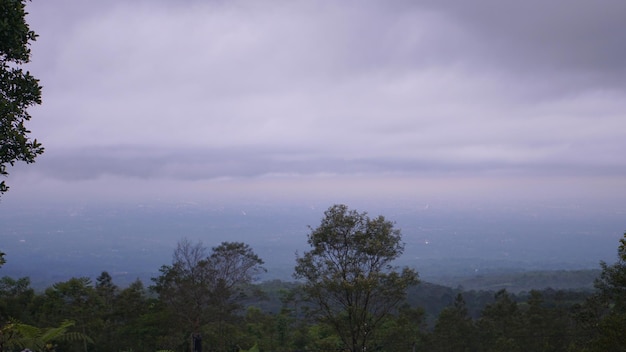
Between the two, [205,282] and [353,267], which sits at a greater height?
[353,267]

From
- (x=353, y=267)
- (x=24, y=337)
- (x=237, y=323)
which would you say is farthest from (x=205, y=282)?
(x=24, y=337)

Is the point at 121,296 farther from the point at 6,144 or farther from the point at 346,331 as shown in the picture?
the point at 6,144

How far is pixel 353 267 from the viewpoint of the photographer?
1326cm

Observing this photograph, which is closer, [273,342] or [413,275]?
[413,275]

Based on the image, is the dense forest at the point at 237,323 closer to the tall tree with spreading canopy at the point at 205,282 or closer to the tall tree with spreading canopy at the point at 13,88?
the tall tree with spreading canopy at the point at 205,282

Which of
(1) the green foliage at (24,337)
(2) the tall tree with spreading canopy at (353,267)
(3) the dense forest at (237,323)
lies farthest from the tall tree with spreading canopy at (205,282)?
(1) the green foliage at (24,337)

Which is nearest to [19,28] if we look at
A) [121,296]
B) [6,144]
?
[6,144]

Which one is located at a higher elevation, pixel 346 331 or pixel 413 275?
pixel 413 275

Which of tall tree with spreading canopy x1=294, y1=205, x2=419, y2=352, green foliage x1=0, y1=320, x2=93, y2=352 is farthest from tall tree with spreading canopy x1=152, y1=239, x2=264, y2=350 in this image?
green foliage x1=0, y1=320, x2=93, y2=352

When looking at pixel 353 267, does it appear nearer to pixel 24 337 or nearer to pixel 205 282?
pixel 24 337

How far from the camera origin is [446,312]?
1126 inches

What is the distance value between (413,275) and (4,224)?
222530mm

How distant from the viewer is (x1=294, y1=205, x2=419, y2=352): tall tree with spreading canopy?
1305 centimetres

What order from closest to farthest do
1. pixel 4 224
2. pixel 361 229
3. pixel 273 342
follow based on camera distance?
pixel 361 229
pixel 273 342
pixel 4 224
